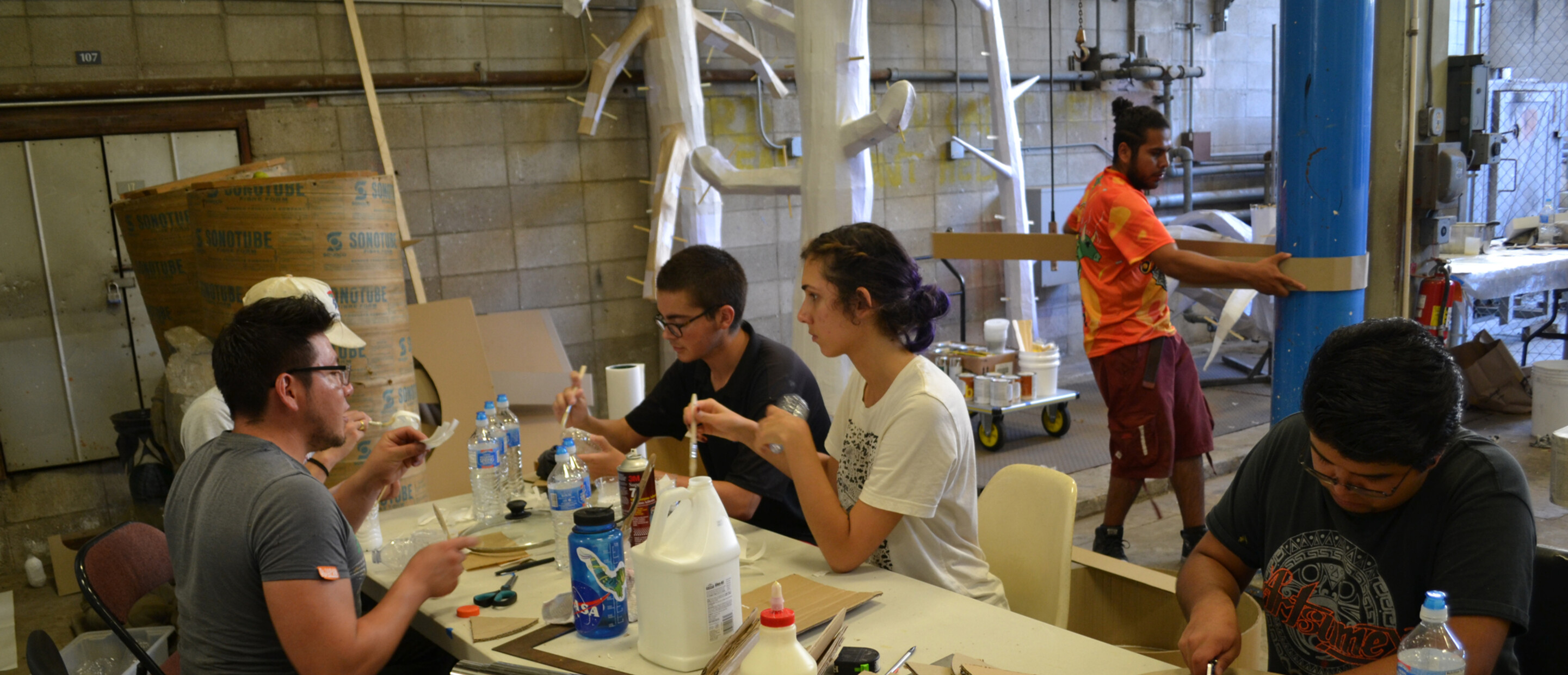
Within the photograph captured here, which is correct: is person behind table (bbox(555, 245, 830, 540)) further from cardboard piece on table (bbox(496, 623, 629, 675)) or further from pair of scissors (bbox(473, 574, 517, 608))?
cardboard piece on table (bbox(496, 623, 629, 675))

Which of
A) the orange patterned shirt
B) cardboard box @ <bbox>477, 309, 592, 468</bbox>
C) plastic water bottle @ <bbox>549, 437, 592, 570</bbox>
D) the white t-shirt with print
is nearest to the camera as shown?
the white t-shirt with print

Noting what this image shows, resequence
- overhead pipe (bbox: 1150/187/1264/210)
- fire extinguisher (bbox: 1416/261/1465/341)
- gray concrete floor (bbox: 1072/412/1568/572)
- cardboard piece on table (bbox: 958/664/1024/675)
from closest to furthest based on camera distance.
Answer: cardboard piece on table (bbox: 958/664/1024/675) → fire extinguisher (bbox: 1416/261/1465/341) → gray concrete floor (bbox: 1072/412/1568/572) → overhead pipe (bbox: 1150/187/1264/210)

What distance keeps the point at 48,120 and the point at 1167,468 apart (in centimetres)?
462

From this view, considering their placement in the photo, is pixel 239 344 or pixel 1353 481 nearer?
pixel 1353 481

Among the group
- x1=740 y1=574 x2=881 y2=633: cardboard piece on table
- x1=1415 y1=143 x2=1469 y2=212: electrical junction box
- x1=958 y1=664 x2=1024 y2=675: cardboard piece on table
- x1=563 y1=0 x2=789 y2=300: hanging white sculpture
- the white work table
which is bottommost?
the white work table

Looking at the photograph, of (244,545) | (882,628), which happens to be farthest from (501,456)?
(882,628)

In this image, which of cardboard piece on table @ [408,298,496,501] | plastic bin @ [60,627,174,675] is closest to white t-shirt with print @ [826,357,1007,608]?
plastic bin @ [60,627,174,675]

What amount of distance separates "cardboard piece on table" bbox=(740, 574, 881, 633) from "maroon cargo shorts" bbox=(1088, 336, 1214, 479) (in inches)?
75.9

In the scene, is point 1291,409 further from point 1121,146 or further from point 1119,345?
point 1121,146

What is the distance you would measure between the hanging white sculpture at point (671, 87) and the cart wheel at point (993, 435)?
1766mm

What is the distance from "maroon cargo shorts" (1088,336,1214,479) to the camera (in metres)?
3.41

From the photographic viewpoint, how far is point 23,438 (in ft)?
14.3

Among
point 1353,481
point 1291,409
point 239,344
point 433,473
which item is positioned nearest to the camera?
point 1353,481

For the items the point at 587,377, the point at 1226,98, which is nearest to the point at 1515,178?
the point at 1226,98
